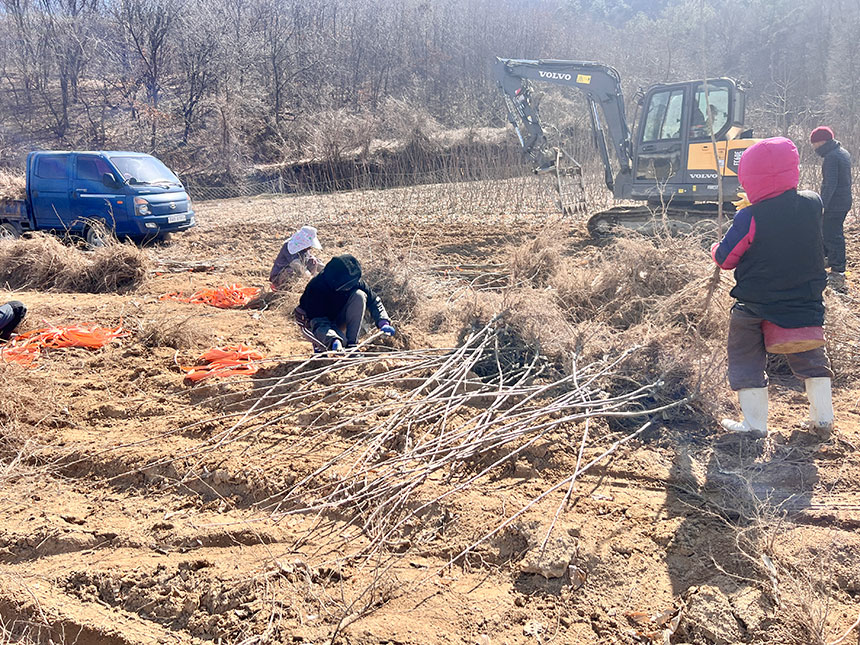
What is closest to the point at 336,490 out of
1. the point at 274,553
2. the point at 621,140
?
the point at 274,553

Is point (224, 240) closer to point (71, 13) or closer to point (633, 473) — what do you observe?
point (633, 473)

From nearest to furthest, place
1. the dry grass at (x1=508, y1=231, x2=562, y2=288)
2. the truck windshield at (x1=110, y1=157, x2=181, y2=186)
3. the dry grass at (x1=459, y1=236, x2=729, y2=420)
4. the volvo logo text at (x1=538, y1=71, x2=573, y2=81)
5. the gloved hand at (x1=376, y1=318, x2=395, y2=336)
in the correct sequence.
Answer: the dry grass at (x1=459, y1=236, x2=729, y2=420)
the gloved hand at (x1=376, y1=318, x2=395, y2=336)
the dry grass at (x1=508, y1=231, x2=562, y2=288)
the truck windshield at (x1=110, y1=157, x2=181, y2=186)
the volvo logo text at (x1=538, y1=71, x2=573, y2=81)

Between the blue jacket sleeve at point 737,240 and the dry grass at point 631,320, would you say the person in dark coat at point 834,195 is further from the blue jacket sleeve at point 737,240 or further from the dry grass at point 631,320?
the blue jacket sleeve at point 737,240

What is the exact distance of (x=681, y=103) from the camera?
28.3ft

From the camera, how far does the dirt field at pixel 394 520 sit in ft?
7.75

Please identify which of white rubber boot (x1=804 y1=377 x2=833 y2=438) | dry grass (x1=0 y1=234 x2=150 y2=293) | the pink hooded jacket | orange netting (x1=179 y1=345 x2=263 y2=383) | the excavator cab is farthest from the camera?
the excavator cab

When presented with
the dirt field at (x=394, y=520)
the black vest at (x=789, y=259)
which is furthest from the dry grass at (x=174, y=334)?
the black vest at (x=789, y=259)

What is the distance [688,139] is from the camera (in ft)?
28.1

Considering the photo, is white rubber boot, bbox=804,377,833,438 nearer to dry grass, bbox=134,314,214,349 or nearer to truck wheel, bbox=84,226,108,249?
dry grass, bbox=134,314,214,349

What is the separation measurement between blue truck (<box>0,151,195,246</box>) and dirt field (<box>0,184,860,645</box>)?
598 cm

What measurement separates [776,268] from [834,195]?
3765mm

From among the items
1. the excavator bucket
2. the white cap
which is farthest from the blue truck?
the excavator bucket

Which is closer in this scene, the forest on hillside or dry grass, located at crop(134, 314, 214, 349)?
dry grass, located at crop(134, 314, 214, 349)

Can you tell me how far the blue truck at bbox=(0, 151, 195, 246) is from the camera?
9.81 meters
